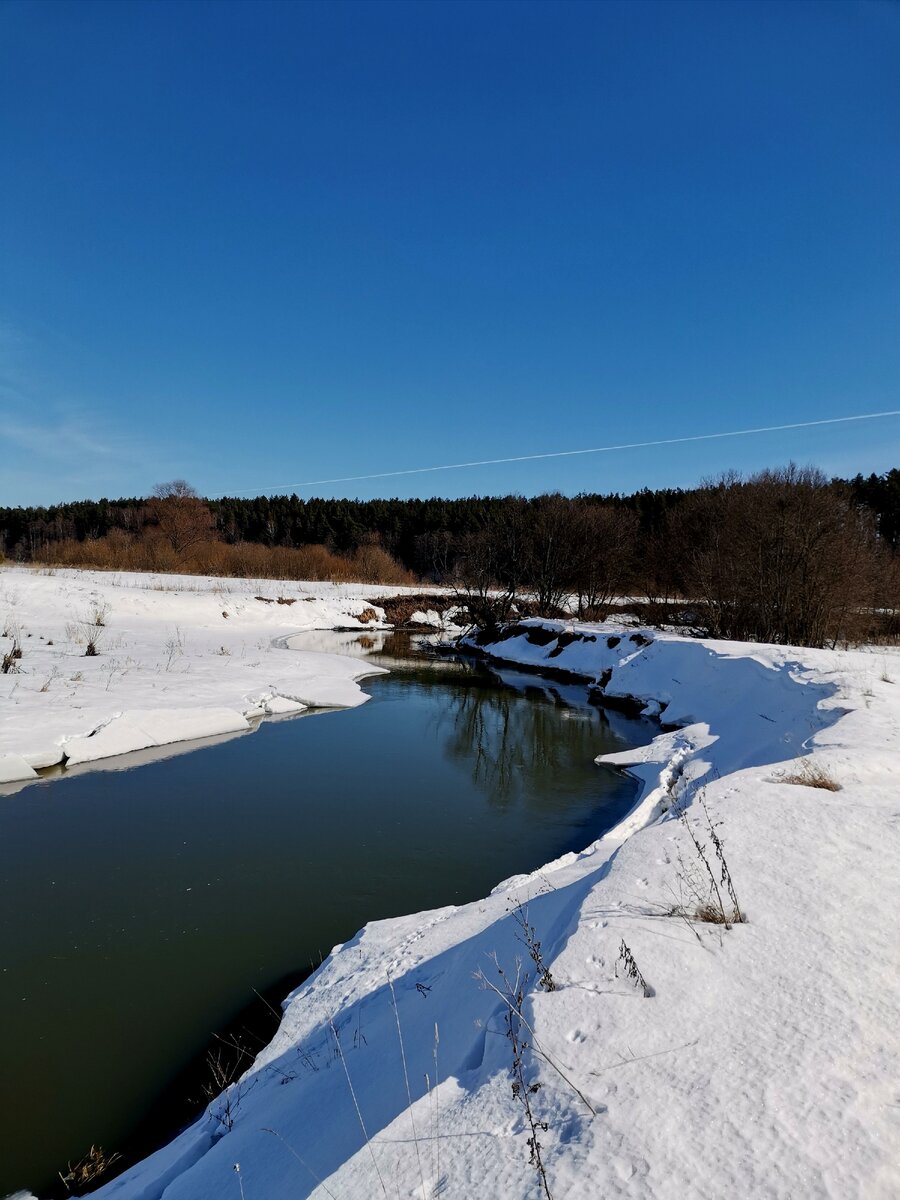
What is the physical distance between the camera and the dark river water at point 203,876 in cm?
371

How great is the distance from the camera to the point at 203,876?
5836 millimetres

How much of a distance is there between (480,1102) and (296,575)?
3979 cm

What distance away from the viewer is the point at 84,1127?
3.41m

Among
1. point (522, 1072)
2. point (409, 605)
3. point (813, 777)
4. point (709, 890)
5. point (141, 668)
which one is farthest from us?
point (409, 605)

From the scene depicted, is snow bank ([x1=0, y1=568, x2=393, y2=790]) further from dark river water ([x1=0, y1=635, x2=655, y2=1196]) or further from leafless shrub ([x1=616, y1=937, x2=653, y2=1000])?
leafless shrub ([x1=616, y1=937, x2=653, y2=1000])

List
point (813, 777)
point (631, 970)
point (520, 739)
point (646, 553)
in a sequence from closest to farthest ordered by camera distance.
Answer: point (631, 970) < point (813, 777) < point (520, 739) < point (646, 553)

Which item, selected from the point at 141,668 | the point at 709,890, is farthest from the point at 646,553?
the point at 709,890

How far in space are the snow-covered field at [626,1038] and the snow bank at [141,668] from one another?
22.1 ft

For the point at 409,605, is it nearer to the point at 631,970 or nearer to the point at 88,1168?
the point at 88,1168

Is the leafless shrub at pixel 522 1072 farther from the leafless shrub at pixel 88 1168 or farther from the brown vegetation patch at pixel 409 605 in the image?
the brown vegetation patch at pixel 409 605

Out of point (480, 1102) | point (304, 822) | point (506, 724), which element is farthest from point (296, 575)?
point (480, 1102)

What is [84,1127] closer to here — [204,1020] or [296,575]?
[204,1020]

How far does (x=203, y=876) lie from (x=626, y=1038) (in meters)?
4.98

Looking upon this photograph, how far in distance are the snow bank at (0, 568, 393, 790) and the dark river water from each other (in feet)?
2.74
